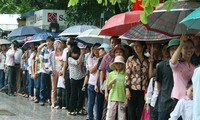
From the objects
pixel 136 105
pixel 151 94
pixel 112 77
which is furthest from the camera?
pixel 112 77

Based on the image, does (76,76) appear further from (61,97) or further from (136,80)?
(136,80)

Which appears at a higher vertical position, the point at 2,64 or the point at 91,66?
the point at 91,66

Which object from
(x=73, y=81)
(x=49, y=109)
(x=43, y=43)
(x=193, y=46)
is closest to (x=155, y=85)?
(x=193, y=46)

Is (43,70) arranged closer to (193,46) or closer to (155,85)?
(155,85)

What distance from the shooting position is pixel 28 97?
1800 cm

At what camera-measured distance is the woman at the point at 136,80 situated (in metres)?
9.31

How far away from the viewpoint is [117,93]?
Result: 32.8 ft

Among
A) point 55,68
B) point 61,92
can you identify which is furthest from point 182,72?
point 55,68

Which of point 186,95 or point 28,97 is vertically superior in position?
point 186,95

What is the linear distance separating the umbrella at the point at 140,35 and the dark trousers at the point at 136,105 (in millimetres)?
1004

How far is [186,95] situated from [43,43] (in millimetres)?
9471

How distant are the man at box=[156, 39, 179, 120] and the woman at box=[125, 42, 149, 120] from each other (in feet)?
4.50

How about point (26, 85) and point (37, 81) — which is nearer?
point (37, 81)

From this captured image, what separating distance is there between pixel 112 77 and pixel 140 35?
45.8 inches
